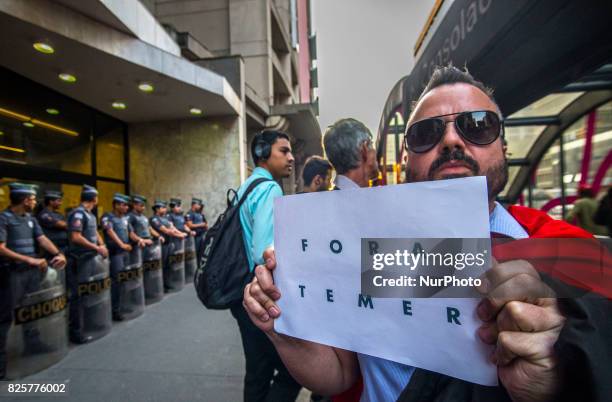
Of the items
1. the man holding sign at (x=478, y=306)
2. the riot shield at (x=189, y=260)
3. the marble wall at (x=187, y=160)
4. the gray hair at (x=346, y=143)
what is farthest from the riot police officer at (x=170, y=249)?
the man holding sign at (x=478, y=306)

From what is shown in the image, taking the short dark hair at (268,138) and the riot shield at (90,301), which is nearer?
the short dark hair at (268,138)

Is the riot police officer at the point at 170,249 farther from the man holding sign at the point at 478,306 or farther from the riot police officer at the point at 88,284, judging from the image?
the man holding sign at the point at 478,306

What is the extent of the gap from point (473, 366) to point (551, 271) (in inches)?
9.9

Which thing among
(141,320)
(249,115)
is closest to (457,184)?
(141,320)

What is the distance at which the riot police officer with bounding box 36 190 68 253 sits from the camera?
516cm

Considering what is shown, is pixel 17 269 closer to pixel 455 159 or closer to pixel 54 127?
pixel 455 159

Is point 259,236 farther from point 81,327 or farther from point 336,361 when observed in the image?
point 81,327

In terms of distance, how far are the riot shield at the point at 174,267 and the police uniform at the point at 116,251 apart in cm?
131

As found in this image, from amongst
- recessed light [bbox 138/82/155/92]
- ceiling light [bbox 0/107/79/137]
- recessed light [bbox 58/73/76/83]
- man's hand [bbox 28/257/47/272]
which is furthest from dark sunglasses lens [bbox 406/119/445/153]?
ceiling light [bbox 0/107/79/137]

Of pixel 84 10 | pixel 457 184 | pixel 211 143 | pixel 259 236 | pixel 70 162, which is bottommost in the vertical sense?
pixel 259 236

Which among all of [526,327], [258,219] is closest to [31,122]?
[258,219]

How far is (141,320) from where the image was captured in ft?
15.4

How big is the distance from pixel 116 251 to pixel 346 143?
4.40 metres

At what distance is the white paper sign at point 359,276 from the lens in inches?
25.5
